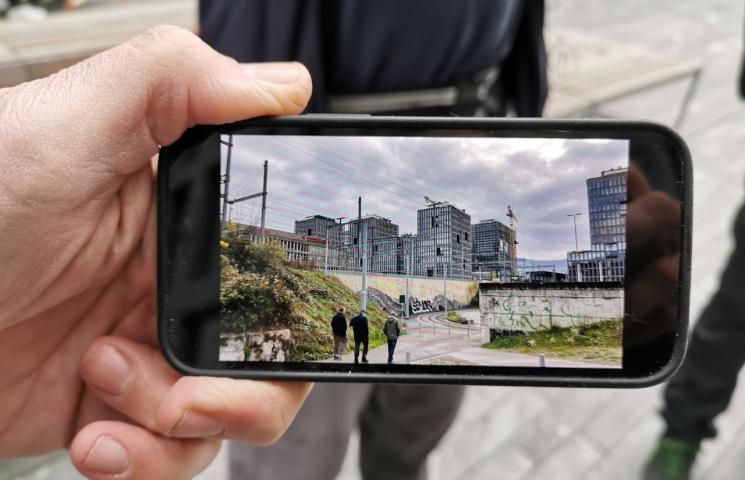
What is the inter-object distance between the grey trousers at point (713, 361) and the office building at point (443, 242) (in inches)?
26.5

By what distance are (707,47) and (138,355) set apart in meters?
3.00

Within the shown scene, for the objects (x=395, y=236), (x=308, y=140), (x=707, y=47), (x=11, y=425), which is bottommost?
(x=11, y=425)

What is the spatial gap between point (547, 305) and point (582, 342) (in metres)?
0.06

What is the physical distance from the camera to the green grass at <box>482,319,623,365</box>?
588 millimetres

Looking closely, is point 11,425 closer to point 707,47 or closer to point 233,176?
point 233,176

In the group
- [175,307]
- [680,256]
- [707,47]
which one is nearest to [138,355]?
A: [175,307]

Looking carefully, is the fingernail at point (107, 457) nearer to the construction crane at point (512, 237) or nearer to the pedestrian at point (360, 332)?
the pedestrian at point (360, 332)

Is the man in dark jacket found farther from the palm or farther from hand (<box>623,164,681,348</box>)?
hand (<box>623,164,681,348</box>)

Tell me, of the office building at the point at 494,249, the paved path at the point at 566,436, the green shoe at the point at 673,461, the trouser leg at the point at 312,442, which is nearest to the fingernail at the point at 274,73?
the office building at the point at 494,249

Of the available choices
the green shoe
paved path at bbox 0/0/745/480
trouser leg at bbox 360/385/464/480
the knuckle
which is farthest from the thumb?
Result: the green shoe

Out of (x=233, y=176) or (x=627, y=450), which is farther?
(x=627, y=450)

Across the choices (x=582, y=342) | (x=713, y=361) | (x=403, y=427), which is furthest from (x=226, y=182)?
(x=713, y=361)

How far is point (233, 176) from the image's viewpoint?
1.98 ft

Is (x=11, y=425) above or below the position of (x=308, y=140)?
below
